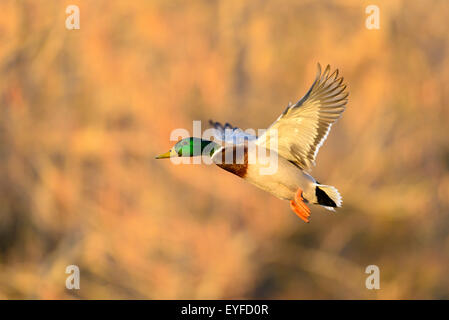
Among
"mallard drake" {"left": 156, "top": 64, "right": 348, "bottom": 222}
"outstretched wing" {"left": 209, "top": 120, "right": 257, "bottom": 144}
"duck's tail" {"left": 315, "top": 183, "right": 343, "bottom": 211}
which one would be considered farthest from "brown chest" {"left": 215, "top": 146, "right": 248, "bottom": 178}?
"outstretched wing" {"left": 209, "top": 120, "right": 257, "bottom": 144}

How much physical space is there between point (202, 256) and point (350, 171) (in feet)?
5.07

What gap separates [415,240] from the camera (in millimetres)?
6332

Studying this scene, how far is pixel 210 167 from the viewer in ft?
19.2

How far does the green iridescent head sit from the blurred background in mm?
3018

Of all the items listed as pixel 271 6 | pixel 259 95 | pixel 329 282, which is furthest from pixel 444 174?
pixel 271 6

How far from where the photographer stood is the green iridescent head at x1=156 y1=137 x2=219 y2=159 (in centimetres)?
263

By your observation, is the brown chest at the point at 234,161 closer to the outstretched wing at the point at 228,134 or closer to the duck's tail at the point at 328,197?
the duck's tail at the point at 328,197

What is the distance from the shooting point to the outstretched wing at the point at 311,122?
246 cm

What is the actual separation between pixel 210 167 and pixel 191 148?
10.4ft

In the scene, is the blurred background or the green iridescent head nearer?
the green iridescent head

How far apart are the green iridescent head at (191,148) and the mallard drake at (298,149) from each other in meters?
0.05

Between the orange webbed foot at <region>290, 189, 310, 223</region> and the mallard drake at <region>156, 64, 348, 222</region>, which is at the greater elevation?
the mallard drake at <region>156, 64, 348, 222</region>

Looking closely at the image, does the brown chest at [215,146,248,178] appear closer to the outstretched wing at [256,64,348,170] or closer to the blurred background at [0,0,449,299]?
the outstretched wing at [256,64,348,170]

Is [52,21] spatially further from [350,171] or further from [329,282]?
[329,282]
